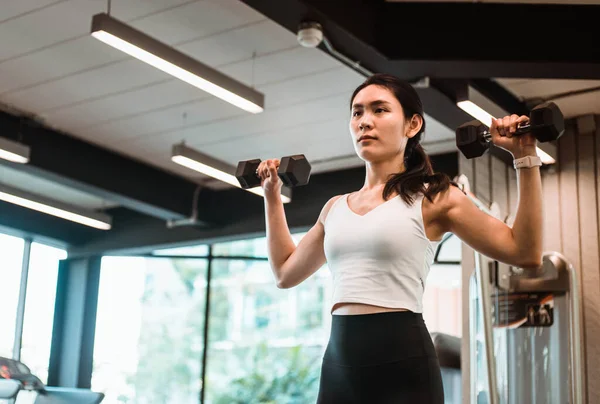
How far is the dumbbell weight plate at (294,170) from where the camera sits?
1.83 m

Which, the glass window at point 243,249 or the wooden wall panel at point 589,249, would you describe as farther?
the glass window at point 243,249

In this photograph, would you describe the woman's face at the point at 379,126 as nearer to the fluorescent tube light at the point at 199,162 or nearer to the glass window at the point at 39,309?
the fluorescent tube light at the point at 199,162

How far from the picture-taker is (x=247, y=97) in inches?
195

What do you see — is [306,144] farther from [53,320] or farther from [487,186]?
[53,320]

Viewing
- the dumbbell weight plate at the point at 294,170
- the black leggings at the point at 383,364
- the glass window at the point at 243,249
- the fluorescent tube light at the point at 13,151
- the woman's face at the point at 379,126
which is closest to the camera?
the black leggings at the point at 383,364

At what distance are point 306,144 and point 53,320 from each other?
394cm

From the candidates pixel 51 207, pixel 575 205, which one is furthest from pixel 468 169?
pixel 51 207

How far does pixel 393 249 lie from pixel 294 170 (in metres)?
0.38

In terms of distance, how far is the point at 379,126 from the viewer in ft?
5.55

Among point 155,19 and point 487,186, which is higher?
point 155,19

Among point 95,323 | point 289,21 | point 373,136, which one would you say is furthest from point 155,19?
point 95,323

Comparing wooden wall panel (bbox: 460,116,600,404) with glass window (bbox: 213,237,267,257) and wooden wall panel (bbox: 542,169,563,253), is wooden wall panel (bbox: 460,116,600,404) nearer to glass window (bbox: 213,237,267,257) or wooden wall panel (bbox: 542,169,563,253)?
wooden wall panel (bbox: 542,169,563,253)

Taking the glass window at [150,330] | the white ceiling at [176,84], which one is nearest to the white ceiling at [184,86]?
the white ceiling at [176,84]

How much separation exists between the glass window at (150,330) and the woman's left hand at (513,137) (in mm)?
7658
